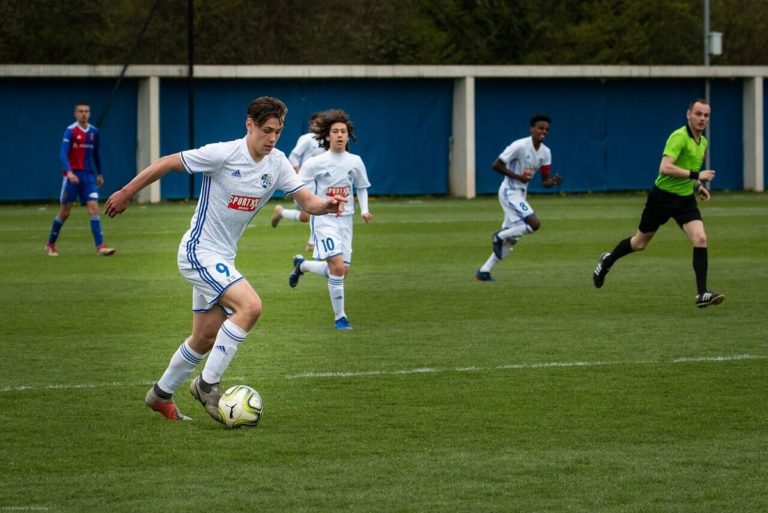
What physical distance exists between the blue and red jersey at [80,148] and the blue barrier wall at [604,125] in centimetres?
1903

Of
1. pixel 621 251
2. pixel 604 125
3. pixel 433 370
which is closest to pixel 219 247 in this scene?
pixel 433 370

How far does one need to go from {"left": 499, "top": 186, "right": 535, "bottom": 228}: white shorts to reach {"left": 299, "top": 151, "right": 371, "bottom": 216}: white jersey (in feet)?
14.2

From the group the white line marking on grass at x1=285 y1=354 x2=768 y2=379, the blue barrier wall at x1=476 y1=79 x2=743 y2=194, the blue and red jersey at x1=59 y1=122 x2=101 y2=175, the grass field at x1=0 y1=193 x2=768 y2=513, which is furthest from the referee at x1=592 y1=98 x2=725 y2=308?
the blue barrier wall at x1=476 y1=79 x2=743 y2=194

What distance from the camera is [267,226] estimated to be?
26953 mm

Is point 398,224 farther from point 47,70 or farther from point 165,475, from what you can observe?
point 165,475

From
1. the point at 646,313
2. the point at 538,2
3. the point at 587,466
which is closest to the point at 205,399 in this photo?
the point at 587,466

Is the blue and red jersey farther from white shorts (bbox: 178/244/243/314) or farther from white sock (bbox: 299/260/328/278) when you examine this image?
white shorts (bbox: 178/244/243/314)

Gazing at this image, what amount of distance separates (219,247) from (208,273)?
0.76 feet

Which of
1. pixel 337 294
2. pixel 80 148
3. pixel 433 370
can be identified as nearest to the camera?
pixel 433 370

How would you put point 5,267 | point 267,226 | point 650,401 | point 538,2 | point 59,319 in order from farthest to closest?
point 538,2 → point 267,226 → point 5,267 → point 59,319 → point 650,401

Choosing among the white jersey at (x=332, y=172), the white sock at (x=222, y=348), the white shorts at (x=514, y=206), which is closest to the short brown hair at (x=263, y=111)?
the white sock at (x=222, y=348)

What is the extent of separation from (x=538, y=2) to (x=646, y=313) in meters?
46.6

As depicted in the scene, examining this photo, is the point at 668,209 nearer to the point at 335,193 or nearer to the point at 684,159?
the point at 684,159

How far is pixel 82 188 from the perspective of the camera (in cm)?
2070
